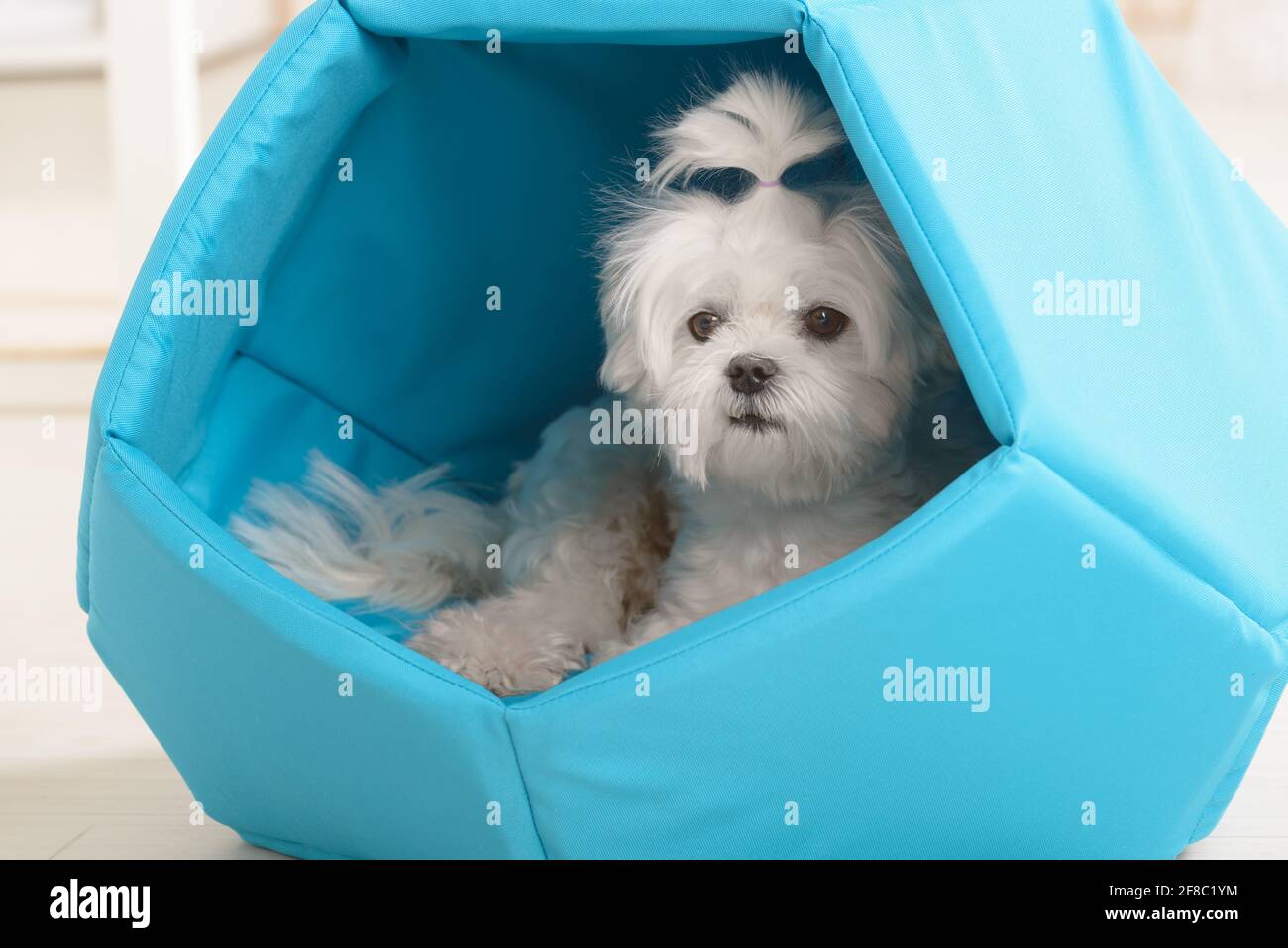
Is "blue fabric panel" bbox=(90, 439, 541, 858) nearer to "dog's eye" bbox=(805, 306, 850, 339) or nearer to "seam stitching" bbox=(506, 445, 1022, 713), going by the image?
"seam stitching" bbox=(506, 445, 1022, 713)

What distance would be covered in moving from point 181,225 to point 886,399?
0.74m

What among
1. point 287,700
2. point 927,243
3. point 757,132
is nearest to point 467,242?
point 757,132

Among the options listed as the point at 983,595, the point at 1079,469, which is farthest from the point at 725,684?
the point at 1079,469

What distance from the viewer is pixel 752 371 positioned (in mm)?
1463

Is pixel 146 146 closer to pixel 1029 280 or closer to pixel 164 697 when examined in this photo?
pixel 164 697

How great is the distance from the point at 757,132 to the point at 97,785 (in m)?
1.11

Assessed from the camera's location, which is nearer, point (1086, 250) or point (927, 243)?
point (927, 243)

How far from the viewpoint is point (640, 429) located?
5.74 ft

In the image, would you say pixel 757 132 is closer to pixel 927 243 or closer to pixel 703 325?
pixel 703 325

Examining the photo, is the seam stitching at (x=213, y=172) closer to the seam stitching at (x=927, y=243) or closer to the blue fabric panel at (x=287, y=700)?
the blue fabric panel at (x=287, y=700)

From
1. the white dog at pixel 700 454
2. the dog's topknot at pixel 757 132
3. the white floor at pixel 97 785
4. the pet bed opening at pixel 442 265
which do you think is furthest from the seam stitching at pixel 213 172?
the white floor at pixel 97 785

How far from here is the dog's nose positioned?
4.80 ft

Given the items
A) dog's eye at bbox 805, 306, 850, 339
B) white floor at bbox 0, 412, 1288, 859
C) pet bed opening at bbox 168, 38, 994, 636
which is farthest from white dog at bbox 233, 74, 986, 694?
white floor at bbox 0, 412, 1288, 859

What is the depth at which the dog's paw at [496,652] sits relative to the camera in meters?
1.65
